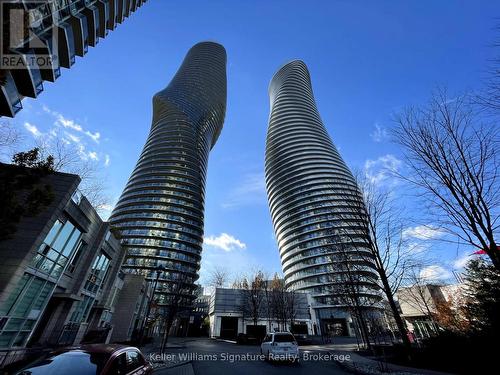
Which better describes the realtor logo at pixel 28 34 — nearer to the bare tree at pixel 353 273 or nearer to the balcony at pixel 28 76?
the balcony at pixel 28 76

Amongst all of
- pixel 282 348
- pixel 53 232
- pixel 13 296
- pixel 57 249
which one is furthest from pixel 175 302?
pixel 13 296

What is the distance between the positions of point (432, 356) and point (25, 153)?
21.9 m

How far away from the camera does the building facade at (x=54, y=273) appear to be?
10.8m

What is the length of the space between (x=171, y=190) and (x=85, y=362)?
85079 millimetres

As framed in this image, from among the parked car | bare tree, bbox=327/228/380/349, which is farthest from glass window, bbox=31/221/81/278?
bare tree, bbox=327/228/380/349

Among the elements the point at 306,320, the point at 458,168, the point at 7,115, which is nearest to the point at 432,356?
the point at 458,168

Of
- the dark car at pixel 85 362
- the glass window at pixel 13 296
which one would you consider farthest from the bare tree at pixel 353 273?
the glass window at pixel 13 296

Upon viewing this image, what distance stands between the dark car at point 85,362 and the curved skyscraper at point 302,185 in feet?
226

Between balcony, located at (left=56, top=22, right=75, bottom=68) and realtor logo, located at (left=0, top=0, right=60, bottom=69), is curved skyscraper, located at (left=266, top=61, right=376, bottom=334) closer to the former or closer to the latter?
balcony, located at (left=56, top=22, right=75, bottom=68)

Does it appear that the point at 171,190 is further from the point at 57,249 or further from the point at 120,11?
the point at 57,249

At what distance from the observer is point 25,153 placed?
922cm

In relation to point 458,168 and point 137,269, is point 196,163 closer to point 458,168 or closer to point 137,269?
point 137,269

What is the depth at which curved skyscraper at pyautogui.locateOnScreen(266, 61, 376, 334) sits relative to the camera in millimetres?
80062

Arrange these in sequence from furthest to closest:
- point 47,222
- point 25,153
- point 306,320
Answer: point 306,320, point 47,222, point 25,153
